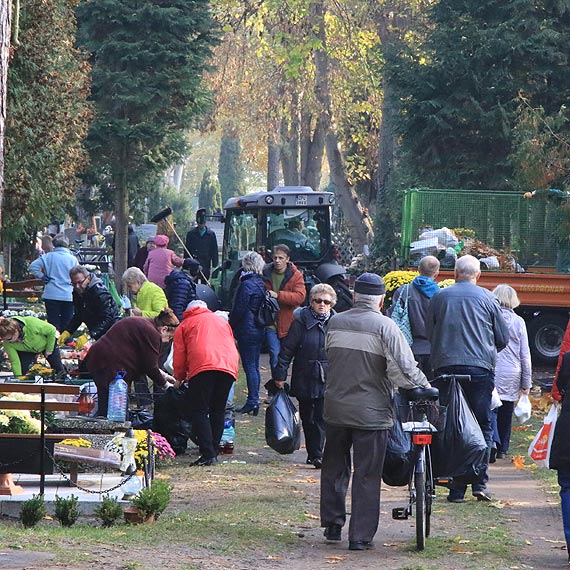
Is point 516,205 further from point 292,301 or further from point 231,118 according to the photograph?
point 231,118

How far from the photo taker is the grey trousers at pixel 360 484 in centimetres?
910

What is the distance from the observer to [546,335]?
2166cm

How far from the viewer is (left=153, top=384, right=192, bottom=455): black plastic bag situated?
41.8 ft

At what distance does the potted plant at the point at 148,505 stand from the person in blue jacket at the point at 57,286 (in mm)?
10511

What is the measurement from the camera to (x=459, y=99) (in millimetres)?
27875

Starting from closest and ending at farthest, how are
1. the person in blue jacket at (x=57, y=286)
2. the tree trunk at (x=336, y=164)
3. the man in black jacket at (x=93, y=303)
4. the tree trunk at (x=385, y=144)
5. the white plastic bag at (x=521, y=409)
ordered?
the white plastic bag at (x=521, y=409) → the man in black jacket at (x=93, y=303) → the person in blue jacket at (x=57, y=286) → the tree trunk at (x=385, y=144) → the tree trunk at (x=336, y=164)

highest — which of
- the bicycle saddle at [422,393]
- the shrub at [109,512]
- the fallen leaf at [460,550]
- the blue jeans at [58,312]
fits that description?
the bicycle saddle at [422,393]

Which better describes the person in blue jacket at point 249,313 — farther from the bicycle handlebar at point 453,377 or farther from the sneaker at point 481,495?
the bicycle handlebar at point 453,377

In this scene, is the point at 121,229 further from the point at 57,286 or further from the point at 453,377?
the point at 453,377

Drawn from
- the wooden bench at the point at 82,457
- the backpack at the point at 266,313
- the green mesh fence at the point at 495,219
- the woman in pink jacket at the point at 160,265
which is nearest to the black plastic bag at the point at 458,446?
the wooden bench at the point at 82,457

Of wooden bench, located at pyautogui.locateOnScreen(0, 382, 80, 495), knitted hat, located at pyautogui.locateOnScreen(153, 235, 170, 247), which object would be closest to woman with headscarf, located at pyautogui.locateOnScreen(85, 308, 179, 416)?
wooden bench, located at pyautogui.locateOnScreen(0, 382, 80, 495)

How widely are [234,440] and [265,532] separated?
15.4 ft

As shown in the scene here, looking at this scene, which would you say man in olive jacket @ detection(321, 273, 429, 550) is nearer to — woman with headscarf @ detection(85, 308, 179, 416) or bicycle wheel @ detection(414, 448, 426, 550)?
bicycle wheel @ detection(414, 448, 426, 550)

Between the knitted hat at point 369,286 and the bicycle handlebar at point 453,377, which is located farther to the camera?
the bicycle handlebar at point 453,377
